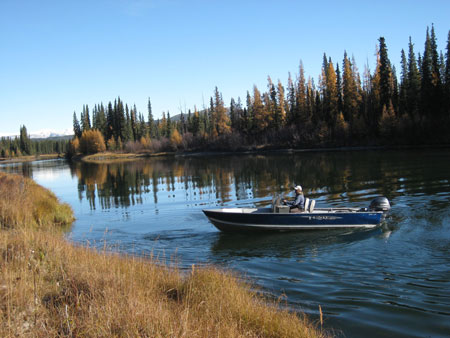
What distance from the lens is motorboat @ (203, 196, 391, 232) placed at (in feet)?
51.3

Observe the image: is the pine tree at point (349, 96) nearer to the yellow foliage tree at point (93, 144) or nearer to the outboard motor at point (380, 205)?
the outboard motor at point (380, 205)

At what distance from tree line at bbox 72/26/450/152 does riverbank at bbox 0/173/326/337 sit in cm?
6852

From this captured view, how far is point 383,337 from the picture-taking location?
712 centimetres

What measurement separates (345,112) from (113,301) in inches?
3575

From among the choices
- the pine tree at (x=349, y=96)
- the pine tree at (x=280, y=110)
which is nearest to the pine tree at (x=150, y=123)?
the pine tree at (x=280, y=110)

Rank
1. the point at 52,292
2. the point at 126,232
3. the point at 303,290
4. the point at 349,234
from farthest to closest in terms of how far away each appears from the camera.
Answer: the point at 126,232, the point at 349,234, the point at 303,290, the point at 52,292

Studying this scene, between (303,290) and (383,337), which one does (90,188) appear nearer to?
(303,290)

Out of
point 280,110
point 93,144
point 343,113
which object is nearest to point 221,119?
point 280,110

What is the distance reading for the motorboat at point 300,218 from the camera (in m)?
15.6

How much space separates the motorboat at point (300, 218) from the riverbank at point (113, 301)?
6854 mm

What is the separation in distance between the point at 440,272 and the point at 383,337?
4.37 metres

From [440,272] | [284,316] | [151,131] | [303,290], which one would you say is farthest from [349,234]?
[151,131]

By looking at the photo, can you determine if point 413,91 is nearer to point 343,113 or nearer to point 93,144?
point 343,113

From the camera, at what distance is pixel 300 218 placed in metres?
15.7
